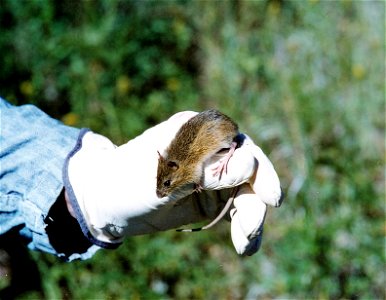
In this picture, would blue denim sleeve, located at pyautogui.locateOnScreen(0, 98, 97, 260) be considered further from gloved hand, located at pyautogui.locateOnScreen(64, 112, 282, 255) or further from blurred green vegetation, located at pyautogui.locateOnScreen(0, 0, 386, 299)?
blurred green vegetation, located at pyautogui.locateOnScreen(0, 0, 386, 299)

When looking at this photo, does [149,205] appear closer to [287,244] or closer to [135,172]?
[135,172]

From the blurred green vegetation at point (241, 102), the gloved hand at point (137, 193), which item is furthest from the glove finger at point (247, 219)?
the blurred green vegetation at point (241, 102)

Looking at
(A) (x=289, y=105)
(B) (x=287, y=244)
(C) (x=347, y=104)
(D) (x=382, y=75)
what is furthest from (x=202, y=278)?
(D) (x=382, y=75)

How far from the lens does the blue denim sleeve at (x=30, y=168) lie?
7.72ft

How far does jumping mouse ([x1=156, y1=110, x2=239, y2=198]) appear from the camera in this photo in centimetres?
235

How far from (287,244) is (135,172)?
1730 millimetres

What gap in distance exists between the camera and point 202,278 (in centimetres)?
405

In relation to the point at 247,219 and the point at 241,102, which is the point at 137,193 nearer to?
the point at 247,219

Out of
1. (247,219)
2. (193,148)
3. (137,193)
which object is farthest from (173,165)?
(247,219)

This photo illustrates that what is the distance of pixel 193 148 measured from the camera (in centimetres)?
249

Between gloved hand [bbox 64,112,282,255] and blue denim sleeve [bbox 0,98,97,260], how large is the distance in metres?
0.06

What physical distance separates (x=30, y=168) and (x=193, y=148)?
60 cm

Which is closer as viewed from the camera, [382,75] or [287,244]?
[287,244]

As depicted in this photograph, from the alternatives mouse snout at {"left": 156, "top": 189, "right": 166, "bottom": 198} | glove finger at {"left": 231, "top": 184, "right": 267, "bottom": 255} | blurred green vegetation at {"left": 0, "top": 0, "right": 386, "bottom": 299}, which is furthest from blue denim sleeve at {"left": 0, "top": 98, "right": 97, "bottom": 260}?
blurred green vegetation at {"left": 0, "top": 0, "right": 386, "bottom": 299}
